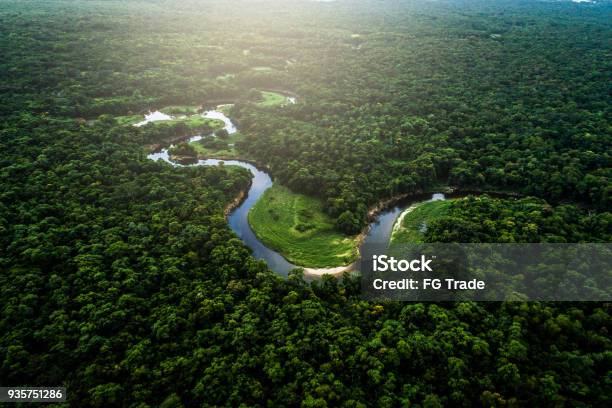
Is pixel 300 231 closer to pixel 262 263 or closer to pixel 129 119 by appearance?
pixel 262 263

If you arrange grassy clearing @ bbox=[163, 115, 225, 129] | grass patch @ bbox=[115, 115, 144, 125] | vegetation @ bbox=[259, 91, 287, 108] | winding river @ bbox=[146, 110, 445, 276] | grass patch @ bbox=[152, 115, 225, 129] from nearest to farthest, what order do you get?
winding river @ bbox=[146, 110, 445, 276]
grass patch @ bbox=[115, 115, 144, 125]
grass patch @ bbox=[152, 115, 225, 129]
grassy clearing @ bbox=[163, 115, 225, 129]
vegetation @ bbox=[259, 91, 287, 108]

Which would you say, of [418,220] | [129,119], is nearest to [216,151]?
[129,119]

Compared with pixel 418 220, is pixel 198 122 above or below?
above

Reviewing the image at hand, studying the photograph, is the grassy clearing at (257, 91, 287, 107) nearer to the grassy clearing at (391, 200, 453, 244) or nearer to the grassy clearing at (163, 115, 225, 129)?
the grassy clearing at (163, 115, 225, 129)

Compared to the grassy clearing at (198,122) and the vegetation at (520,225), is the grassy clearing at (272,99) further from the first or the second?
the vegetation at (520,225)

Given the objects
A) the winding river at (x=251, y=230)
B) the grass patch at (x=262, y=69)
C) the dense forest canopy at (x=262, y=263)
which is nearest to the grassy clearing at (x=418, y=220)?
the winding river at (x=251, y=230)

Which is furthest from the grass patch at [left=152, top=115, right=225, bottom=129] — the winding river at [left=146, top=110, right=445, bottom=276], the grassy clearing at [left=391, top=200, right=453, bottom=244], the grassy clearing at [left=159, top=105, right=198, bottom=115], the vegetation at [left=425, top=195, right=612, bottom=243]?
the vegetation at [left=425, top=195, right=612, bottom=243]
